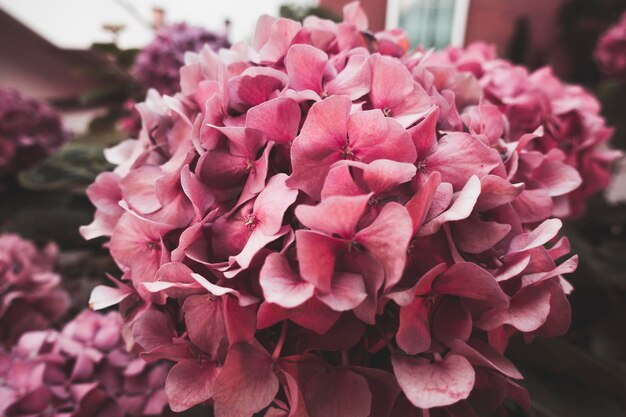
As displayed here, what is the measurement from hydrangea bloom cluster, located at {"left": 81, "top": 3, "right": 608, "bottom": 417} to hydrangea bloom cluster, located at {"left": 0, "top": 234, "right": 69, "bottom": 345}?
0.86 ft

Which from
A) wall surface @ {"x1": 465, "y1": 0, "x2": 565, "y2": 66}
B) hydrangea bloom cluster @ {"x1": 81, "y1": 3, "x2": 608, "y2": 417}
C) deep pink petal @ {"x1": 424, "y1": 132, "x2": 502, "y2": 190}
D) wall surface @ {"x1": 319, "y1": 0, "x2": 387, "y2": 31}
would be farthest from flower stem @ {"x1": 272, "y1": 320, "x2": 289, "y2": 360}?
wall surface @ {"x1": 465, "y1": 0, "x2": 565, "y2": 66}

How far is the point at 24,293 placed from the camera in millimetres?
461

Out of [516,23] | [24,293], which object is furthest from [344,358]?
[516,23]

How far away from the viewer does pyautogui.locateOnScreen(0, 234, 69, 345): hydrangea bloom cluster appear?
0.46m

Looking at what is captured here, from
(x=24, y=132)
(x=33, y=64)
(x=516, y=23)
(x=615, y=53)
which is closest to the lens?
(x=24, y=132)

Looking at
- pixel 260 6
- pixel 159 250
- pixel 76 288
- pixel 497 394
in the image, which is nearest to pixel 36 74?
pixel 260 6

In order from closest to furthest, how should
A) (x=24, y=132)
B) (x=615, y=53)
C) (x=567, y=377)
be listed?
(x=567, y=377)
(x=24, y=132)
(x=615, y=53)

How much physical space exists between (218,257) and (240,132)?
63 millimetres

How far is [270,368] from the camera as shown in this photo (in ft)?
0.70

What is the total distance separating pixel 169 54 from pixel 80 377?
1.60ft

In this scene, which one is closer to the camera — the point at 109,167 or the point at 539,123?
the point at 539,123

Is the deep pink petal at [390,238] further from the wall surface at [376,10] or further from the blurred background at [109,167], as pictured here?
the wall surface at [376,10]

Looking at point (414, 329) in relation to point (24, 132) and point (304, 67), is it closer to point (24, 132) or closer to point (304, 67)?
point (304, 67)

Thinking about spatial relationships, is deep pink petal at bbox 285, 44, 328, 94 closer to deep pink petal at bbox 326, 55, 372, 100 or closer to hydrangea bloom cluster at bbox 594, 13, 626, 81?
deep pink petal at bbox 326, 55, 372, 100
